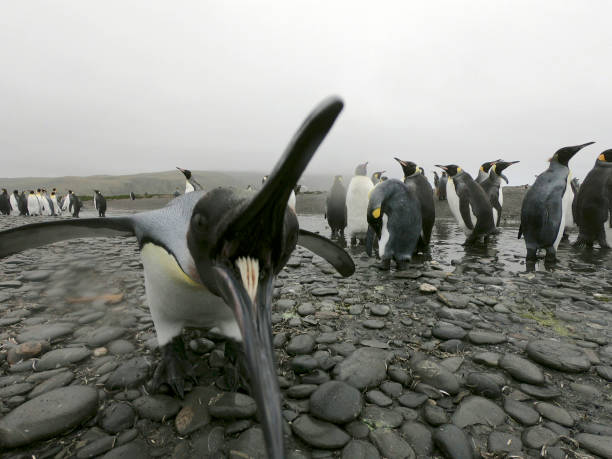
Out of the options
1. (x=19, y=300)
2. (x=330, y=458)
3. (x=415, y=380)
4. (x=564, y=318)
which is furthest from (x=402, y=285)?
(x=19, y=300)

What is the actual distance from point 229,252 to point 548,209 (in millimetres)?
5703

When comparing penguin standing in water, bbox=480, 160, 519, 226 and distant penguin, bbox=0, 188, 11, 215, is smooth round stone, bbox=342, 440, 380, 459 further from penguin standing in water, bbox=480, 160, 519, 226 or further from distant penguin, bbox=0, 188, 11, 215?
distant penguin, bbox=0, 188, 11, 215

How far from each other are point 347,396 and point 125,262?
4528 millimetres

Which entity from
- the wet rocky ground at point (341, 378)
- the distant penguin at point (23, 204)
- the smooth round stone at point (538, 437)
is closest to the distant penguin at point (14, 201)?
the distant penguin at point (23, 204)

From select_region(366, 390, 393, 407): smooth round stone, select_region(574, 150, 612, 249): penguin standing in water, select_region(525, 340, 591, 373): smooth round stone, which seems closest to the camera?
select_region(366, 390, 393, 407): smooth round stone

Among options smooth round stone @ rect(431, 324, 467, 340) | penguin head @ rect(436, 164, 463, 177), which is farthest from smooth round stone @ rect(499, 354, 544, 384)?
penguin head @ rect(436, 164, 463, 177)

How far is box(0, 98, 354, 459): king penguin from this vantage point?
70 centimetres

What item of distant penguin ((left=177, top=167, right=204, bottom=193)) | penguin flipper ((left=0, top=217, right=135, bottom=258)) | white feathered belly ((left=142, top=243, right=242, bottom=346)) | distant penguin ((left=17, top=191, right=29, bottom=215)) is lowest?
distant penguin ((left=17, top=191, right=29, bottom=215))

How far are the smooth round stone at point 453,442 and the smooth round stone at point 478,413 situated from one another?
0.28 feet

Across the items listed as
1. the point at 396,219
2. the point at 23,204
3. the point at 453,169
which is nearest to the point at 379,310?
the point at 396,219

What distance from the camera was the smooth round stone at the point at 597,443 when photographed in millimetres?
1187

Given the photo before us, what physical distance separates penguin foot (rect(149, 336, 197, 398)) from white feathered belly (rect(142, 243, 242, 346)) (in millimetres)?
58

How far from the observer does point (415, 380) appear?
1695 millimetres

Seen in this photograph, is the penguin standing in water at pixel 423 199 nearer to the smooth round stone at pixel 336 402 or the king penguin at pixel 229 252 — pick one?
the smooth round stone at pixel 336 402
